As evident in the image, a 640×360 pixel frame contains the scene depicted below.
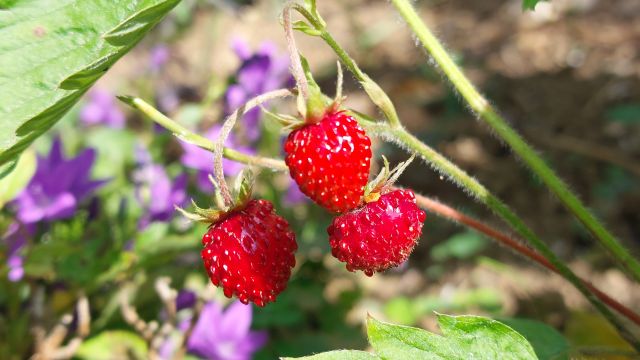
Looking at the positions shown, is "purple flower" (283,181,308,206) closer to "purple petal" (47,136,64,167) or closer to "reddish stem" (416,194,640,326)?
"purple petal" (47,136,64,167)

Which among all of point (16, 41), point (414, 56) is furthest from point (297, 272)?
point (414, 56)

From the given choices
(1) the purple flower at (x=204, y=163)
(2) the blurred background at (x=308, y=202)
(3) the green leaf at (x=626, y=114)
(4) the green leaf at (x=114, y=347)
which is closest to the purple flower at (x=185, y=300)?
(2) the blurred background at (x=308, y=202)

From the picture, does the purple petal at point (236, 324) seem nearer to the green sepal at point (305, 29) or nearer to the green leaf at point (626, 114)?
the green sepal at point (305, 29)

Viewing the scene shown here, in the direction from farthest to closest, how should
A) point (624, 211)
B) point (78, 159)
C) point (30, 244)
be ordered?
1. point (624, 211)
2. point (78, 159)
3. point (30, 244)

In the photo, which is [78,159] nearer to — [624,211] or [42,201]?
[42,201]

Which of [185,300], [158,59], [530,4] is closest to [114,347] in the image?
[185,300]

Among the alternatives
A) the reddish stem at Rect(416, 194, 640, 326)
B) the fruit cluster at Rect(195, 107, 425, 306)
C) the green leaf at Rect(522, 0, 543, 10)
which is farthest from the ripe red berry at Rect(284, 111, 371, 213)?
the green leaf at Rect(522, 0, 543, 10)

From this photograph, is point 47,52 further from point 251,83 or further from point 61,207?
point 251,83
